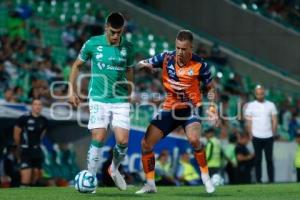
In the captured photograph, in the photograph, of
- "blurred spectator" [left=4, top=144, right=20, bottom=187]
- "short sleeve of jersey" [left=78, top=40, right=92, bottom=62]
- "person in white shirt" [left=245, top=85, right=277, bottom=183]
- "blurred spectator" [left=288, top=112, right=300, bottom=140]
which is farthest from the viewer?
"blurred spectator" [left=288, top=112, right=300, bottom=140]

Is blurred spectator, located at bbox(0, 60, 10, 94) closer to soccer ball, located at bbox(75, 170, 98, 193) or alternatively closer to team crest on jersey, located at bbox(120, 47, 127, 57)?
team crest on jersey, located at bbox(120, 47, 127, 57)

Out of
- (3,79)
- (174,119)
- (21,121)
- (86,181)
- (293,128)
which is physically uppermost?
(3,79)

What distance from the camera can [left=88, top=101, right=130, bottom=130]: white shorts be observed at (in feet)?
44.3

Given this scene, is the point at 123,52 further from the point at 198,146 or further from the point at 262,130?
the point at 262,130

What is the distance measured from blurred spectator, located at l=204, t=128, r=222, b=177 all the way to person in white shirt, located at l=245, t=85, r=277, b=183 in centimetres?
188

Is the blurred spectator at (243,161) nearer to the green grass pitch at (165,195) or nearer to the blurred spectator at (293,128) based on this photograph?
the blurred spectator at (293,128)

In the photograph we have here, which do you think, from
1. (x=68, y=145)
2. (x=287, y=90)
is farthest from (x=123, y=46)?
(x=287, y=90)

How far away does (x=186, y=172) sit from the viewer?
22.8 meters

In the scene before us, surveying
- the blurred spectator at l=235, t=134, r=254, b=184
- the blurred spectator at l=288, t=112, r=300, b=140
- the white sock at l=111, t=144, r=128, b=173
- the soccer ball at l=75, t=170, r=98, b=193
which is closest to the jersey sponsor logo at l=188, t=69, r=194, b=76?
the white sock at l=111, t=144, r=128, b=173

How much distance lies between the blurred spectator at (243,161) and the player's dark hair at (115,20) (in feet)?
34.3

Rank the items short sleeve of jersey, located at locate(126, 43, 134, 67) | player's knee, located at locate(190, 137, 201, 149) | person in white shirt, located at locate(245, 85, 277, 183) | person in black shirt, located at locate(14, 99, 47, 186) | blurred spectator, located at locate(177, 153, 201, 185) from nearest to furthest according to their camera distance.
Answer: short sleeve of jersey, located at locate(126, 43, 134, 67) < player's knee, located at locate(190, 137, 201, 149) < person in black shirt, located at locate(14, 99, 47, 186) < person in white shirt, located at locate(245, 85, 277, 183) < blurred spectator, located at locate(177, 153, 201, 185)

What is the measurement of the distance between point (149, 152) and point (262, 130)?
6.24 metres

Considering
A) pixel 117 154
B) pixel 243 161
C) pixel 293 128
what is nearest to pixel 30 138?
pixel 117 154

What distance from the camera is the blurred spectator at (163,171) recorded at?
22156mm
